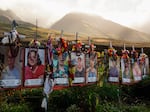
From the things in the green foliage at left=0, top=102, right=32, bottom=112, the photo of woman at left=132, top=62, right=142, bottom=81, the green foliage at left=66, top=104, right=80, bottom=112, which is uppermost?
the photo of woman at left=132, top=62, right=142, bottom=81

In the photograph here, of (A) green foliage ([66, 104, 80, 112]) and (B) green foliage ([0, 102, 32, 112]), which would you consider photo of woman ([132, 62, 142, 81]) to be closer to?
(A) green foliage ([66, 104, 80, 112])

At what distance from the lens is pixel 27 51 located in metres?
8.71

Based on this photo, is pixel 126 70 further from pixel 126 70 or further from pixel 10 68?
pixel 10 68

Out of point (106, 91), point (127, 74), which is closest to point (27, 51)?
point (106, 91)

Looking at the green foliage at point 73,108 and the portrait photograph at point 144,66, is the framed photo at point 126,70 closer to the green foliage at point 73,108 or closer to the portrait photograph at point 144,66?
the portrait photograph at point 144,66

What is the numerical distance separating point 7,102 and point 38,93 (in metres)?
1.28

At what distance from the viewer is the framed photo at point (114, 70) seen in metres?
12.1

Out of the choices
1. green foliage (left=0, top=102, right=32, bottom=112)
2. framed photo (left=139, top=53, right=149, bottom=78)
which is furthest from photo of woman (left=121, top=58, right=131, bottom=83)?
green foliage (left=0, top=102, right=32, bottom=112)

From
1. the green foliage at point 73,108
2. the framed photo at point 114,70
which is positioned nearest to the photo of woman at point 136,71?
the framed photo at point 114,70

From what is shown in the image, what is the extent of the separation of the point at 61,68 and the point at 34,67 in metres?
1.12

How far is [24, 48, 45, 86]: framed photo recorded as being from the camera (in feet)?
28.5

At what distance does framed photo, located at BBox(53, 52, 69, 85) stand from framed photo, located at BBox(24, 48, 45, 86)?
52 cm

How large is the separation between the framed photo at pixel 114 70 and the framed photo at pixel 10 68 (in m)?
4.61

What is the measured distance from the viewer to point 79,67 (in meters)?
10.6
